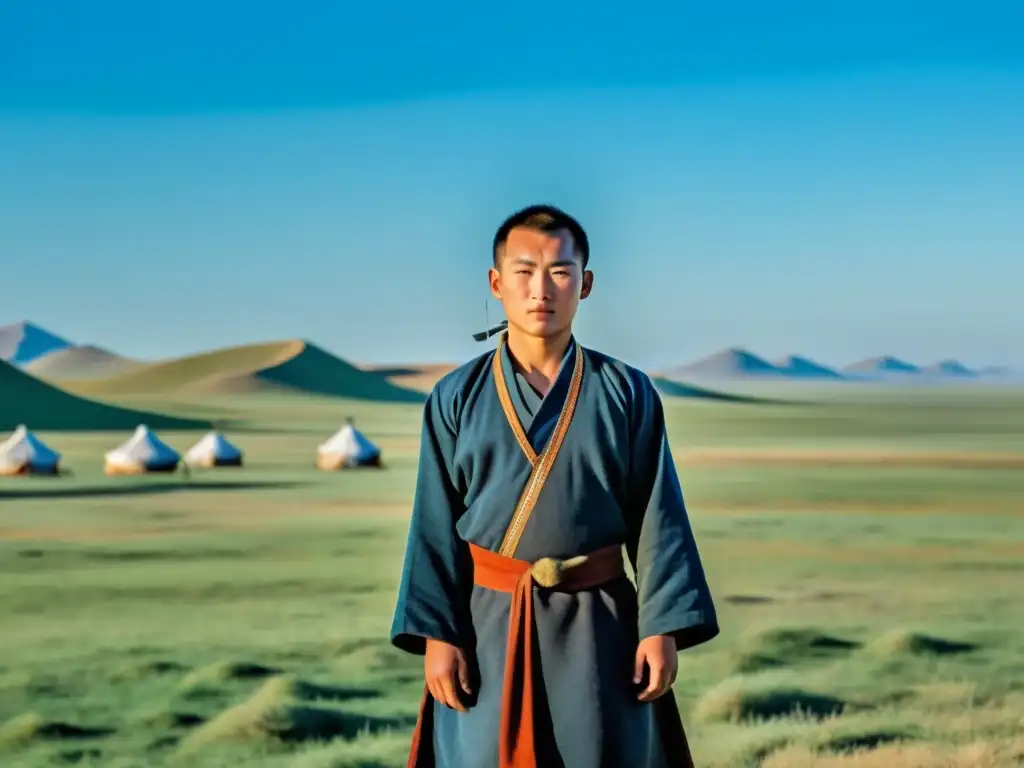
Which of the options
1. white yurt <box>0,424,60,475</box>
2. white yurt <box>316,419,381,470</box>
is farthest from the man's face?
white yurt <box>316,419,381,470</box>

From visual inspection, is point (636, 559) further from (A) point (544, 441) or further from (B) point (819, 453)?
(B) point (819, 453)

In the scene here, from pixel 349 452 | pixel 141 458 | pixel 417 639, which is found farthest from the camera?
pixel 349 452

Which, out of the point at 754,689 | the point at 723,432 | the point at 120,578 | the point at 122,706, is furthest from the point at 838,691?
the point at 723,432

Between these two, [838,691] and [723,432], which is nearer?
[838,691]

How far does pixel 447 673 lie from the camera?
7.88 feet

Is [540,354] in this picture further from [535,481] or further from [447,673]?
[447,673]

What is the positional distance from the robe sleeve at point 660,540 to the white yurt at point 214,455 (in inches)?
752

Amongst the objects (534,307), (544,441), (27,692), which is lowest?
(27,692)

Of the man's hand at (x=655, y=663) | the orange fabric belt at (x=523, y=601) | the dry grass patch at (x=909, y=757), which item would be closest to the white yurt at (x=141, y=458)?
the dry grass patch at (x=909, y=757)

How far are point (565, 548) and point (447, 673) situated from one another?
1.04ft

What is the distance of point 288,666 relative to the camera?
6.25 m

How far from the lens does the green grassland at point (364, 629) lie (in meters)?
4.75

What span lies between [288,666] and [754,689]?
2266 millimetres

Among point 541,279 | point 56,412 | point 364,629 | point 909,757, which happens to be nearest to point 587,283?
point 541,279
